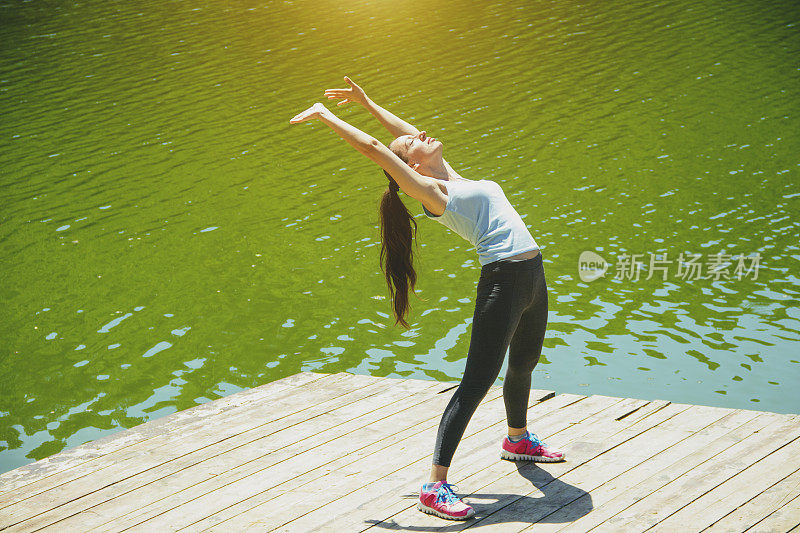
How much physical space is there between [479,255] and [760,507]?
1.88 m

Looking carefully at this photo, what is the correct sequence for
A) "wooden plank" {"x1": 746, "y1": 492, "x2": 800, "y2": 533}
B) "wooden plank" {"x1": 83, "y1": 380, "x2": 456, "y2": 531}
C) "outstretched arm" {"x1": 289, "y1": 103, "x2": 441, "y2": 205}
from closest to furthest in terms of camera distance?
1. "wooden plank" {"x1": 746, "y1": 492, "x2": 800, "y2": 533}
2. "outstretched arm" {"x1": 289, "y1": 103, "x2": 441, "y2": 205}
3. "wooden plank" {"x1": 83, "y1": 380, "x2": 456, "y2": 531}

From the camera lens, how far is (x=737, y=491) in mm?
4262

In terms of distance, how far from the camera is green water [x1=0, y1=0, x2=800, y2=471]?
8273mm

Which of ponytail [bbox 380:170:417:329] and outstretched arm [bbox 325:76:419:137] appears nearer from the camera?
ponytail [bbox 380:170:417:329]

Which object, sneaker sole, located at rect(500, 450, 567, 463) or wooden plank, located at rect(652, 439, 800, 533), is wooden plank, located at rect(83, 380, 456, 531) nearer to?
sneaker sole, located at rect(500, 450, 567, 463)

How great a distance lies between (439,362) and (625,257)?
3.18m

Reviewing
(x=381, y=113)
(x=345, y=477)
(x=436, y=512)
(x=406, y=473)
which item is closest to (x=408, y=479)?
(x=406, y=473)

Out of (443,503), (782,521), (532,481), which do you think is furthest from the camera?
(532,481)

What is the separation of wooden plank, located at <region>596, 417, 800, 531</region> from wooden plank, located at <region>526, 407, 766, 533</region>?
74 mm

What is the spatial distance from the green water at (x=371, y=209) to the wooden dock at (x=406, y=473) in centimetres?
223

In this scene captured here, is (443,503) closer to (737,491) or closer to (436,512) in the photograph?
(436,512)

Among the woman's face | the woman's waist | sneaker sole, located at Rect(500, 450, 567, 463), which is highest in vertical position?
the woman's face

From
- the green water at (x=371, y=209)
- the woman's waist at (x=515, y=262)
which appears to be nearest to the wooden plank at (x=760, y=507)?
the woman's waist at (x=515, y=262)

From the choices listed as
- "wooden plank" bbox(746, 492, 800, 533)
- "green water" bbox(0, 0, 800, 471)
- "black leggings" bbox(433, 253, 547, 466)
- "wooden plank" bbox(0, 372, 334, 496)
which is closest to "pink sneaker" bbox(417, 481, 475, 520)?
"black leggings" bbox(433, 253, 547, 466)
